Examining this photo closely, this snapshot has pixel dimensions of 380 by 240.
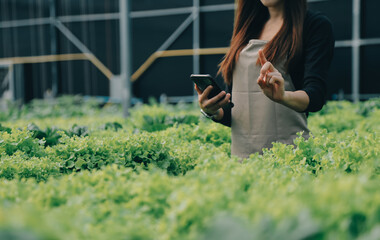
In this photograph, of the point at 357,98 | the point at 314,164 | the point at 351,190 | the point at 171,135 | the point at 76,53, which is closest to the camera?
the point at 351,190

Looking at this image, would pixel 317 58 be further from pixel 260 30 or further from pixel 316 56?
pixel 260 30

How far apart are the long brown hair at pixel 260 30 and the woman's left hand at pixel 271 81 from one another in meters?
0.37

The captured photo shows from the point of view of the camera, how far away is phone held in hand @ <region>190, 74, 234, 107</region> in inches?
107

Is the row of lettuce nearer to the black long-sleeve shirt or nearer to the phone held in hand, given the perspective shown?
the black long-sleeve shirt

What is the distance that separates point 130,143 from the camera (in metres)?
2.87

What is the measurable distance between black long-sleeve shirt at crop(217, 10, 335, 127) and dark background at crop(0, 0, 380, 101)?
9.47 metres

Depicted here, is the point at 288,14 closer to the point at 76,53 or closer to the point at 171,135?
the point at 171,135

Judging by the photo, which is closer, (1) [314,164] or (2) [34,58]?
(1) [314,164]

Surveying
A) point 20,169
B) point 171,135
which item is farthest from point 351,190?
point 171,135

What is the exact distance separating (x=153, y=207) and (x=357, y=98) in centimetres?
1131

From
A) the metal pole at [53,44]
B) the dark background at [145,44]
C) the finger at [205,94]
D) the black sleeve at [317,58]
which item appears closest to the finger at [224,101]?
the finger at [205,94]

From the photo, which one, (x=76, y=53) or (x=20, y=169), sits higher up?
(x=76, y=53)

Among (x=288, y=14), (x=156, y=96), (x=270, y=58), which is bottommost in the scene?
(x=156, y=96)

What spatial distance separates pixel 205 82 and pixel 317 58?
73 cm
